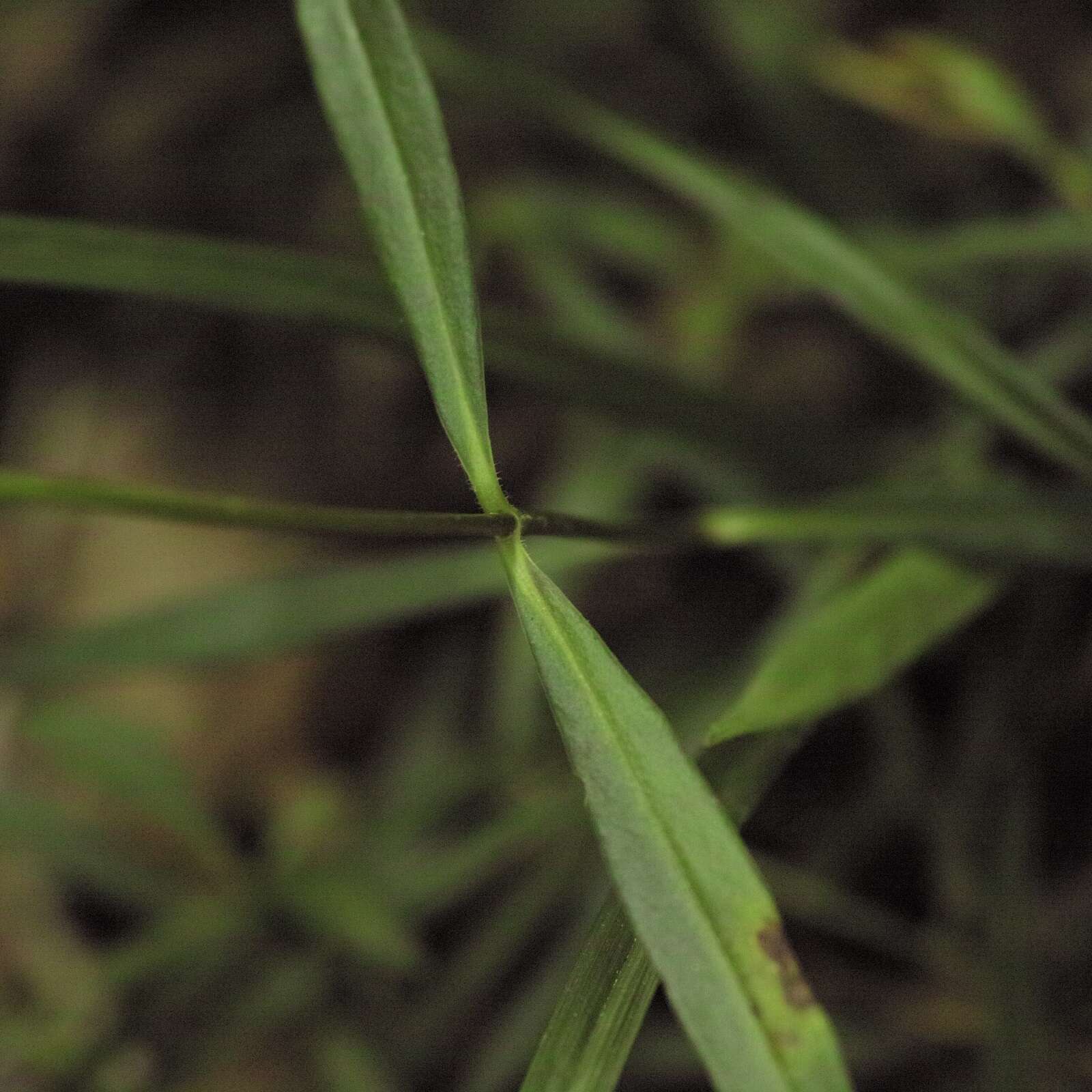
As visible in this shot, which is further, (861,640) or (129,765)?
(129,765)

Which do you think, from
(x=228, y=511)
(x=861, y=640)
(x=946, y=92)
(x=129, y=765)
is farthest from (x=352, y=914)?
(x=946, y=92)

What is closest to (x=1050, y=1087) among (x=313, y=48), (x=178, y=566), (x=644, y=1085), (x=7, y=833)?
(x=644, y=1085)

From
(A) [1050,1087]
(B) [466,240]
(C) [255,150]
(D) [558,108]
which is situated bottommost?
(A) [1050,1087]

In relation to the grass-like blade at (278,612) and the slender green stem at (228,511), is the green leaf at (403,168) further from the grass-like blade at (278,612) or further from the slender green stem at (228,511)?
the grass-like blade at (278,612)

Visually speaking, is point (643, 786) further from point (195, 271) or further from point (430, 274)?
point (195, 271)

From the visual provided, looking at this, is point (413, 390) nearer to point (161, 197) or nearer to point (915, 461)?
point (161, 197)

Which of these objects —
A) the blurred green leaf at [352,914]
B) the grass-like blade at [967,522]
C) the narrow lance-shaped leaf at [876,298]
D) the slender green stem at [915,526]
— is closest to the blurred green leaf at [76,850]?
the blurred green leaf at [352,914]
